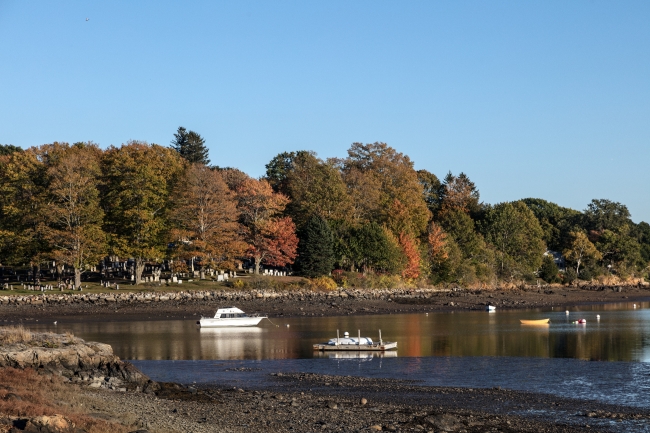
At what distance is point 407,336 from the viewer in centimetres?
5191

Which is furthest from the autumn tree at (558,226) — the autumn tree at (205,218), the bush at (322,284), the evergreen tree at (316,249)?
the autumn tree at (205,218)

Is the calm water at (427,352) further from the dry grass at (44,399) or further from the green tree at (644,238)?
the green tree at (644,238)

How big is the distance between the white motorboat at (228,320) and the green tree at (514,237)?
2528 inches

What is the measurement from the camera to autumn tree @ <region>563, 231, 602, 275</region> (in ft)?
425

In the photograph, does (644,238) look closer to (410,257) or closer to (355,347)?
(410,257)

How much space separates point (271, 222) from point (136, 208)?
16.2m

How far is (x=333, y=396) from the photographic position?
93.4 ft

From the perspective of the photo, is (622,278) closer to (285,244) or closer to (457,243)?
(457,243)

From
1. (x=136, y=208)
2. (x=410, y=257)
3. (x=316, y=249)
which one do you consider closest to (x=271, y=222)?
(x=316, y=249)

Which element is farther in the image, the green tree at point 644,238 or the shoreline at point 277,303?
the green tree at point 644,238

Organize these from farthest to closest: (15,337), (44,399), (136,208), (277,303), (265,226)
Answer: (265,226), (136,208), (277,303), (15,337), (44,399)

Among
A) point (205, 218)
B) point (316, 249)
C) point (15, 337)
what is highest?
point (205, 218)

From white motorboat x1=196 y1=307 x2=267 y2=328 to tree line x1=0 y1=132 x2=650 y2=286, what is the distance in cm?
2410

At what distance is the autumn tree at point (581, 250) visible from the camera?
129500 mm
